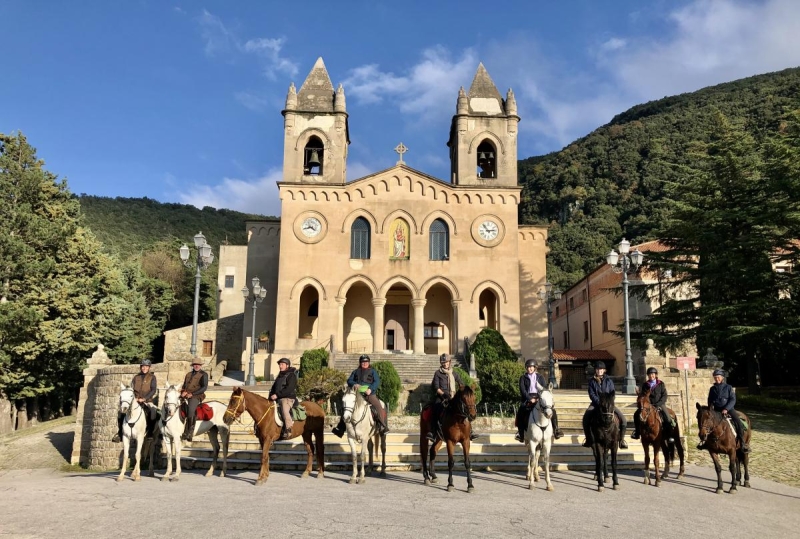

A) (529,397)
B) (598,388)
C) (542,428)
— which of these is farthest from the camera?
(598,388)

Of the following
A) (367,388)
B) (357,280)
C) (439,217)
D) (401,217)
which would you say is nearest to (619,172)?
(439,217)

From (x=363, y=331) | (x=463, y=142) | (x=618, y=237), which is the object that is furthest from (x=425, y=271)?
(x=618, y=237)

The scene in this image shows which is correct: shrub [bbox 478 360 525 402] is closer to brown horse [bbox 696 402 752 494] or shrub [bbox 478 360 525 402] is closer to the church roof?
brown horse [bbox 696 402 752 494]

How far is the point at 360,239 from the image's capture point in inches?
1233

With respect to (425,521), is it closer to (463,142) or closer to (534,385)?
(534,385)

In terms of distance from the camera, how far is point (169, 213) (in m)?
93.8

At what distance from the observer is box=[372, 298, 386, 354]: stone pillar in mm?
29938

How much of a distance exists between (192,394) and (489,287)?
69.2 ft

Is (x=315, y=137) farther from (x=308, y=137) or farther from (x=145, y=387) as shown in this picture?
(x=145, y=387)

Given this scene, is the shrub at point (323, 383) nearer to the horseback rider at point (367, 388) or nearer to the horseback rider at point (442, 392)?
the horseback rider at point (367, 388)

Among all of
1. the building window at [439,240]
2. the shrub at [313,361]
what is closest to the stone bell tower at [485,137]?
the building window at [439,240]

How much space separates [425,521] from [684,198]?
24428 mm

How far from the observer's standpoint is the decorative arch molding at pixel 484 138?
3241 centimetres

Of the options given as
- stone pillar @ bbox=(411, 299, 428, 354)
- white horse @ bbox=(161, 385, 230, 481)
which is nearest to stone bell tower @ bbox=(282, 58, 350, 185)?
stone pillar @ bbox=(411, 299, 428, 354)
